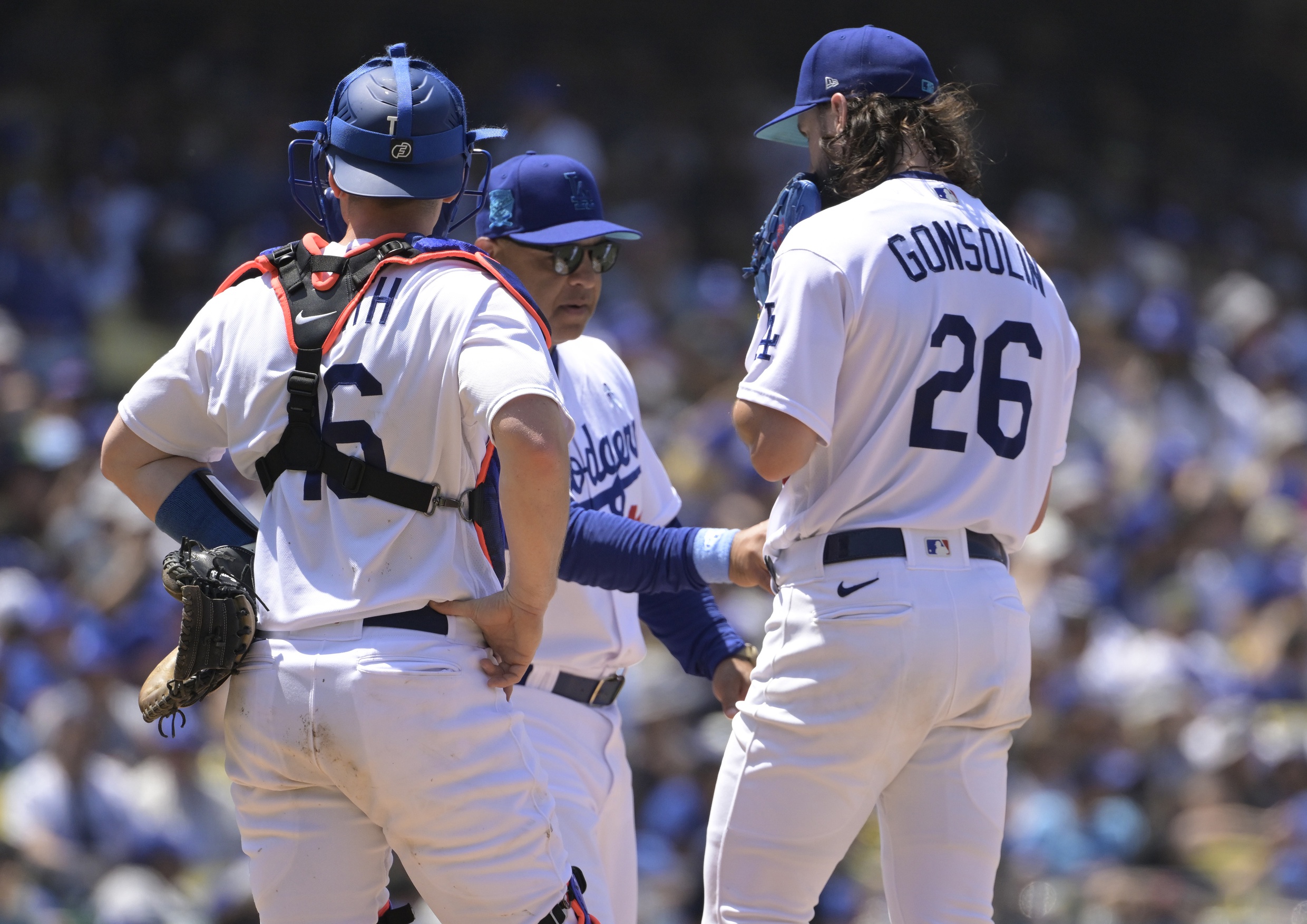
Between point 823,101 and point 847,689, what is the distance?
119 centimetres

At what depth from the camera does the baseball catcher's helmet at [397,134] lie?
284cm

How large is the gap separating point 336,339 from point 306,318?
82mm

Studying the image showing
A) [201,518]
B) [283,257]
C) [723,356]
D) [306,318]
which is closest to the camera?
[306,318]

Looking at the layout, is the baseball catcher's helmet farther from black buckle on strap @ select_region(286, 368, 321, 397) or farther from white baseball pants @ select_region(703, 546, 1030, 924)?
white baseball pants @ select_region(703, 546, 1030, 924)

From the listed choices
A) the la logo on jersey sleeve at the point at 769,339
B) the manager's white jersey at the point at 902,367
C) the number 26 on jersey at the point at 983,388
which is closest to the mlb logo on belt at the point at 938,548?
the manager's white jersey at the point at 902,367

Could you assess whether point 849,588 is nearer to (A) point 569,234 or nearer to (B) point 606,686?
(B) point 606,686

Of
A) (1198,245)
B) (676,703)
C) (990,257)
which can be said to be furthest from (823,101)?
(1198,245)

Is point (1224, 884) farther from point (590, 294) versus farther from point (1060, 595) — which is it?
point (590, 294)

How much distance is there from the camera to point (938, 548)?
2.83 m

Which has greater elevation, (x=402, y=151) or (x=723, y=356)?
(x=402, y=151)

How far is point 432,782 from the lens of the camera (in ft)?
Answer: 8.57

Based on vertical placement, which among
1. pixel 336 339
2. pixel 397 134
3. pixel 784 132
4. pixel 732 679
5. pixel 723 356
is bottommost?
pixel 723 356

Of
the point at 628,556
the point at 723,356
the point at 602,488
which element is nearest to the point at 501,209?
the point at 602,488

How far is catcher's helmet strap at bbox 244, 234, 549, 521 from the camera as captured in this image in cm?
269
